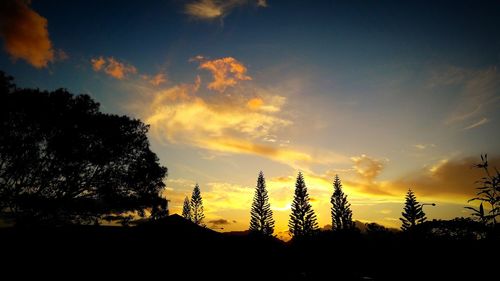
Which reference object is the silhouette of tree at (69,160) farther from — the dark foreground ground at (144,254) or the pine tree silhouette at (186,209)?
the pine tree silhouette at (186,209)

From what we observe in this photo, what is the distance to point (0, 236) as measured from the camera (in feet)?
30.9

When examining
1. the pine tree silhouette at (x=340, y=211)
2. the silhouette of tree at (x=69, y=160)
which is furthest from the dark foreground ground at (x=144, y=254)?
the pine tree silhouette at (x=340, y=211)

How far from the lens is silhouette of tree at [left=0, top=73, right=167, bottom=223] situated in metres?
14.3

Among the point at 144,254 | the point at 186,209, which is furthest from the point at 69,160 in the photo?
the point at 186,209

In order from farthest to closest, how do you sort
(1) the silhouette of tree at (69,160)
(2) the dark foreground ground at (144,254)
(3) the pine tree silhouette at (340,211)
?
(3) the pine tree silhouette at (340,211) < (1) the silhouette of tree at (69,160) < (2) the dark foreground ground at (144,254)

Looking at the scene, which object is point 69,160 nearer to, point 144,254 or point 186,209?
point 144,254

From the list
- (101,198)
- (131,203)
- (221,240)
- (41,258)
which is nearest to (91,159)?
(101,198)

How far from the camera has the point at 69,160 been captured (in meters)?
15.7

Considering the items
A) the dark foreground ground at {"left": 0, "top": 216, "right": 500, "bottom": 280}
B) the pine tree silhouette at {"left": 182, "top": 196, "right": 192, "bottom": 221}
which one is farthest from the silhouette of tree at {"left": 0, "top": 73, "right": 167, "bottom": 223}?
the pine tree silhouette at {"left": 182, "top": 196, "right": 192, "bottom": 221}

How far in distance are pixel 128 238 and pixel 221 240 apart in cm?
346

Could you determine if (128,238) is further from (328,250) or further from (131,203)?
(328,250)

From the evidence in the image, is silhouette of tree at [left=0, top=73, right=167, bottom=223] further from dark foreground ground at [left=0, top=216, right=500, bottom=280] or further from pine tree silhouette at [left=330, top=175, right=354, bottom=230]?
pine tree silhouette at [left=330, top=175, right=354, bottom=230]

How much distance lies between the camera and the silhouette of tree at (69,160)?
14.3m

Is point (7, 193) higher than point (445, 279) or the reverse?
higher
